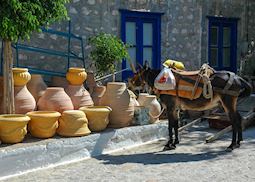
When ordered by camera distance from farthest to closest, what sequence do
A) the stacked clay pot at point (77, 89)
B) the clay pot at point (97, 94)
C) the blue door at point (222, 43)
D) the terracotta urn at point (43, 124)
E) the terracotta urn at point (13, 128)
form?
1. the blue door at point (222, 43)
2. the clay pot at point (97, 94)
3. the stacked clay pot at point (77, 89)
4. the terracotta urn at point (43, 124)
5. the terracotta urn at point (13, 128)

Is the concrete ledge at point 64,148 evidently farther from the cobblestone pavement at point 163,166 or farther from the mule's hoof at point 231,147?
the mule's hoof at point 231,147

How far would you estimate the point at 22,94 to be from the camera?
21.0ft

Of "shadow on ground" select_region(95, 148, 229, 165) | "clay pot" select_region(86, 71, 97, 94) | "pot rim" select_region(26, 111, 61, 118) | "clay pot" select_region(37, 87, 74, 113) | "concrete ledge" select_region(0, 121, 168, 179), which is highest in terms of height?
"clay pot" select_region(86, 71, 97, 94)

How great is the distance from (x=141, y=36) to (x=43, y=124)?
5181 millimetres

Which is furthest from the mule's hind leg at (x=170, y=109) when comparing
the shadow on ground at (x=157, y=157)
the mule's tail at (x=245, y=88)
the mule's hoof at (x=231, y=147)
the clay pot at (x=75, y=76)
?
the clay pot at (x=75, y=76)

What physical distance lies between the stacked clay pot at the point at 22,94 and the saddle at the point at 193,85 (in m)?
2.11

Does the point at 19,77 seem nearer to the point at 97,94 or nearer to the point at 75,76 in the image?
the point at 75,76

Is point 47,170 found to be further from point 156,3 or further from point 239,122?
point 156,3

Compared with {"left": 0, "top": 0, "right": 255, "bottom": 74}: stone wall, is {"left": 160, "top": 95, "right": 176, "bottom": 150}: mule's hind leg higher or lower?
lower

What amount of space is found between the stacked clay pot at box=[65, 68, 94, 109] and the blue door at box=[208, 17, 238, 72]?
6192mm

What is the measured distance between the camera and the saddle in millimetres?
6758

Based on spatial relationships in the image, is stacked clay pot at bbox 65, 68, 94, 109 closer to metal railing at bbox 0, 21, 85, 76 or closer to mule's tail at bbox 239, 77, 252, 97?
metal railing at bbox 0, 21, 85, 76

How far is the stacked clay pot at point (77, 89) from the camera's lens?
698 centimetres

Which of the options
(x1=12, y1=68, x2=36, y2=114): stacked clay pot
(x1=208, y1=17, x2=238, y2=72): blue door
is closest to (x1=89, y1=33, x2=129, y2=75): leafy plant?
(x1=12, y1=68, x2=36, y2=114): stacked clay pot
